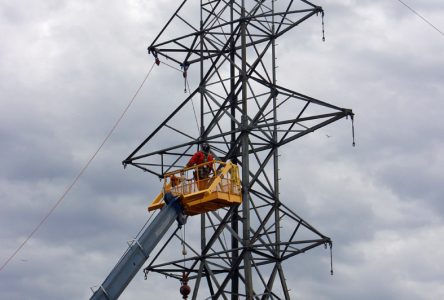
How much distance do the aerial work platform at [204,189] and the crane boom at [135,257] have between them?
73 centimetres

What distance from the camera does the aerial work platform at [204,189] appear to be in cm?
3922

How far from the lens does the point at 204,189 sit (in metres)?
39.5

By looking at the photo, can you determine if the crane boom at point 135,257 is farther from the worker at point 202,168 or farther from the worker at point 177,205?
the worker at point 202,168

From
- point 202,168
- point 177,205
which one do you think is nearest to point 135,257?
point 177,205

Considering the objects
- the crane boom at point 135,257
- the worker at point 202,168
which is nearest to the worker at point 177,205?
the crane boom at point 135,257

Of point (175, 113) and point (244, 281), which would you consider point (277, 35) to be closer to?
point (175, 113)

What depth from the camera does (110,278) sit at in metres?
36.8

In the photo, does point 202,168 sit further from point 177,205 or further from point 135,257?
point 135,257

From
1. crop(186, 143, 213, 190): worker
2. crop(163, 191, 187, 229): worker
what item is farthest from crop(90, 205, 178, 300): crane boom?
crop(186, 143, 213, 190): worker

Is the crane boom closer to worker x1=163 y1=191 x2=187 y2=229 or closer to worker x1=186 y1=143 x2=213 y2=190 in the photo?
worker x1=163 y1=191 x2=187 y2=229

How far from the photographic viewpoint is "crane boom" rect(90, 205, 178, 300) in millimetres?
36656

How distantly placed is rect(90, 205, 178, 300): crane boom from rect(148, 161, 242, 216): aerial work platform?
73 centimetres

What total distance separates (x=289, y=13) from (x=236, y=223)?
9.05m

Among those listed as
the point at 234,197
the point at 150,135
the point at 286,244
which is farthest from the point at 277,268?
the point at 150,135
